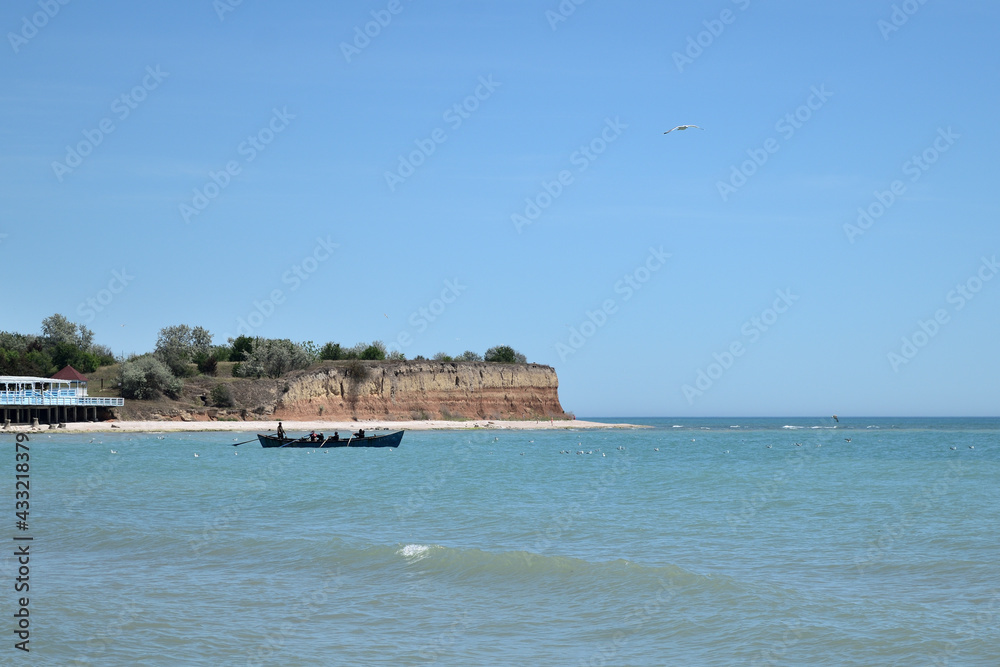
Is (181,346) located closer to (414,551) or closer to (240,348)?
(240,348)

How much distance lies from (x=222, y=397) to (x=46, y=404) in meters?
13.6

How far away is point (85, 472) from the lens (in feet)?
85.1

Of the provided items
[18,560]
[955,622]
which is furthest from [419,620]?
[18,560]

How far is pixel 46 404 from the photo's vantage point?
55.1 m

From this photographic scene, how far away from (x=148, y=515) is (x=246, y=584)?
6812 millimetres

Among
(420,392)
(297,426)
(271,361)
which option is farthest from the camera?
(271,361)

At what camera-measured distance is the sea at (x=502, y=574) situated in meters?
8.26

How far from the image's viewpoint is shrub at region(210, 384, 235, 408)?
66625 millimetres

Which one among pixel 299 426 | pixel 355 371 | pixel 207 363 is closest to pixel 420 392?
pixel 355 371

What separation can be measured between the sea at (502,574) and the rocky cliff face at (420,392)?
45369 mm

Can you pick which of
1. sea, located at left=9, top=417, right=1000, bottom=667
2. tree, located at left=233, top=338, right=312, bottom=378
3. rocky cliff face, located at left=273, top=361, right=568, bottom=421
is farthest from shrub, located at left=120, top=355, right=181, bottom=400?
sea, located at left=9, top=417, right=1000, bottom=667

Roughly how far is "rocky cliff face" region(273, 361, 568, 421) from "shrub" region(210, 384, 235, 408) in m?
3.52

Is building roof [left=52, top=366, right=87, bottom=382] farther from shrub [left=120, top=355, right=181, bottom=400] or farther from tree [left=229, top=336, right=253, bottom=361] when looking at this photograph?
tree [left=229, top=336, right=253, bottom=361]

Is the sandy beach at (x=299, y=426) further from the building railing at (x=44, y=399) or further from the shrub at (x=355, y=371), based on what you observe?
the shrub at (x=355, y=371)
